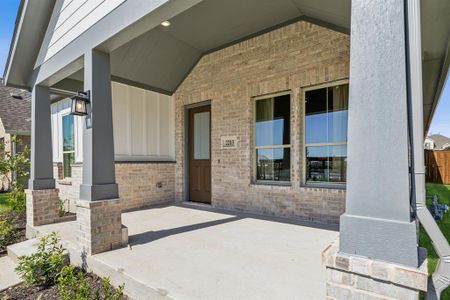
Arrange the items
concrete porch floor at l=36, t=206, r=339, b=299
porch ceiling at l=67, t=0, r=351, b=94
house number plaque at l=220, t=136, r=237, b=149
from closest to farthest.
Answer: concrete porch floor at l=36, t=206, r=339, b=299 < porch ceiling at l=67, t=0, r=351, b=94 < house number plaque at l=220, t=136, r=237, b=149

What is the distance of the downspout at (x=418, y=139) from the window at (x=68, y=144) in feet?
24.6

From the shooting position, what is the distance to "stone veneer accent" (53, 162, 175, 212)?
6.04 metres

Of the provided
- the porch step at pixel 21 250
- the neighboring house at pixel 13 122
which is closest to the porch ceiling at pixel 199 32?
the porch step at pixel 21 250

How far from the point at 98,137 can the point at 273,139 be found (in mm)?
3311

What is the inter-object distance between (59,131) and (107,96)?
17.3ft

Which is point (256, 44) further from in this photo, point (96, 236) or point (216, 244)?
point (96, 236)

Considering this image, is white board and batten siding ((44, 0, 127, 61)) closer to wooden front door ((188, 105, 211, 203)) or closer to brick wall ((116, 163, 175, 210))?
brick wall ((116, 163, 175, 210))

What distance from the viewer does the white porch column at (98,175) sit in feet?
10.8

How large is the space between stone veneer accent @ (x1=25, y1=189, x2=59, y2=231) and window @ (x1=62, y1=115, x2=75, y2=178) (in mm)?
2015

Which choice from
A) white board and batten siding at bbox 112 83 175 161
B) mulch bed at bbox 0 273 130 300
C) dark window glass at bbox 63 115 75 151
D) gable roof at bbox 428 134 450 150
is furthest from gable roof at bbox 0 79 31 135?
gable roof at bbox 428 134 450 150

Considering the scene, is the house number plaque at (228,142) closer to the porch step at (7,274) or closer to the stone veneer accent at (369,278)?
the porch step at (7,274)

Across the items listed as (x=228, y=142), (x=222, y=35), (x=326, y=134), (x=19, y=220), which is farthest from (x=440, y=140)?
(x=19, y=220)

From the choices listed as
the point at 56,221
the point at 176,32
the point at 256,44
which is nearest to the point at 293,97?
the point at 256,44

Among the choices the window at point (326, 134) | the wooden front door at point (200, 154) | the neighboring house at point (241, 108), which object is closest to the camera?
the neighboring house at point (241, 108)
